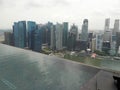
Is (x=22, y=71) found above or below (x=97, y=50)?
above

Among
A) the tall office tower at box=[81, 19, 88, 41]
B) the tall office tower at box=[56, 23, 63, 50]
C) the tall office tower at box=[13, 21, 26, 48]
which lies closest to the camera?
the tall office tower at box=[13, 21, 26, 48]

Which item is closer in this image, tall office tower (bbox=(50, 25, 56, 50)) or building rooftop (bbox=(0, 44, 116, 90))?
building rooftop (bbox=(0, 44, 116, 90))

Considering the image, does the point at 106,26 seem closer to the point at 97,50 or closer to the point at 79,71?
the point at 97,50

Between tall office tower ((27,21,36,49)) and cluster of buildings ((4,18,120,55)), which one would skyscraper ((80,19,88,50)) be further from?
tall office tower ((27,21,36,49))

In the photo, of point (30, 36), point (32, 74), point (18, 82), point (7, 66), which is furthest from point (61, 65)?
point (30, 36)

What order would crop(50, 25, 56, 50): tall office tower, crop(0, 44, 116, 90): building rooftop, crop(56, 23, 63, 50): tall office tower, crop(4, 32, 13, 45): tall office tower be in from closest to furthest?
crop(0, 44, 116, 90): building rooftop < crop(4, 32, 13, 45): tall office tower < crop(56, 23, 63, 50): tall office tower < crop(50, 25, 56, 50): tall office tower

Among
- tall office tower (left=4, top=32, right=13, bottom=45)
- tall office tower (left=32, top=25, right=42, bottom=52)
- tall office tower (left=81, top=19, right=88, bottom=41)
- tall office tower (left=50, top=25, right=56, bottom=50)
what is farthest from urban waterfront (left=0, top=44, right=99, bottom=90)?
tall office tower (left=81, top=19, right=88, bottom=41)

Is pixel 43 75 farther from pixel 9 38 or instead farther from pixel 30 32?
pixel 9 38
